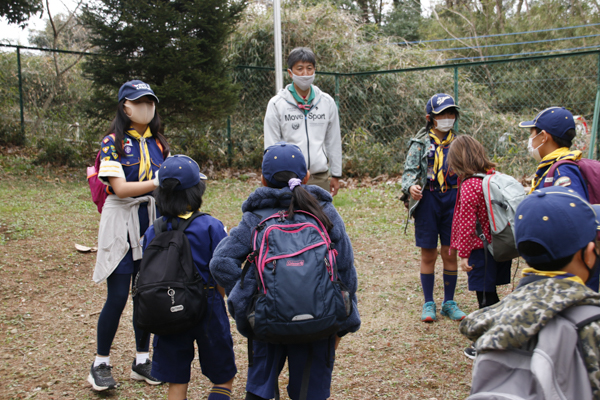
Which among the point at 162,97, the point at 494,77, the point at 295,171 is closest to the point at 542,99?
the point at 494,77

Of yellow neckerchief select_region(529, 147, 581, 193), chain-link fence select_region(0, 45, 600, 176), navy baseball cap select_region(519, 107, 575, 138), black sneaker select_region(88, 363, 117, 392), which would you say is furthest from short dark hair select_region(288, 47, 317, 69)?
chain-link fence select_region(0, 45, 600, 176)

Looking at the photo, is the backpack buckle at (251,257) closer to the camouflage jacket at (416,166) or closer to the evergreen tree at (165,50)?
the camouflage jacket at (416,166)

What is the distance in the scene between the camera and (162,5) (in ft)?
30.5

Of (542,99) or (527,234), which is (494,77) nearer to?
(542,99)

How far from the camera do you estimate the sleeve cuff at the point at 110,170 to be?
10.3ft

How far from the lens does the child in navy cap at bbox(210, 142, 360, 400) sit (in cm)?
232

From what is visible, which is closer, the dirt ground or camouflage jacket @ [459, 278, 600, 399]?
camouflage jacket @ [459, 278, 600, 399]

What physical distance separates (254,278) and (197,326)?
25.0 inches

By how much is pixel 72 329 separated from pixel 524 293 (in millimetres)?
3810

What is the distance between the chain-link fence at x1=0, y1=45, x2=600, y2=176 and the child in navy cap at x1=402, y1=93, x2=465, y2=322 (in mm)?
6318

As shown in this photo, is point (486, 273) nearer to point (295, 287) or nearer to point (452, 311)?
point (452, 311)

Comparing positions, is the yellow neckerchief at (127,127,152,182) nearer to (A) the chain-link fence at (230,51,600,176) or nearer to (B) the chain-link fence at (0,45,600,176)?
(B) the chain-link fence at (0,45,600,176)

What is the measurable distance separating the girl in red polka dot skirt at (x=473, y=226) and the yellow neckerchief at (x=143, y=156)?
217 centimetres

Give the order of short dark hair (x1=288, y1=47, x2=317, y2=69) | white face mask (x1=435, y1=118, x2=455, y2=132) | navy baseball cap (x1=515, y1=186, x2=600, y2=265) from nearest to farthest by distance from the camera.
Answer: navy baseball cap (x1=515, y1=186, x2=600, y2=265), short dark hair (x1=288, y1=47, x2=317, y2=69), white face mask (x1=435, y1=118, x2=455, y2=132)
